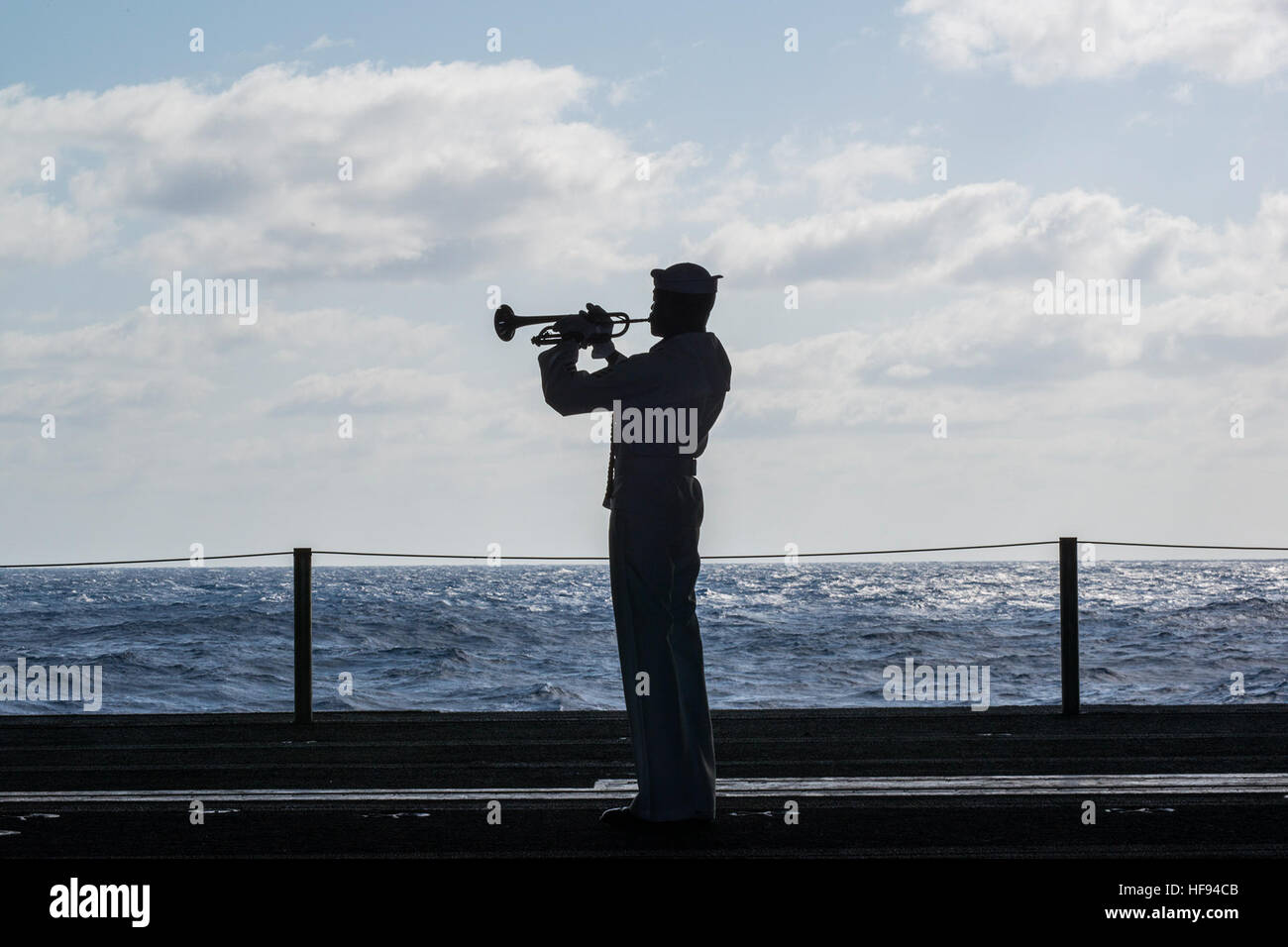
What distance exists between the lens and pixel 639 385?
4.73 meters

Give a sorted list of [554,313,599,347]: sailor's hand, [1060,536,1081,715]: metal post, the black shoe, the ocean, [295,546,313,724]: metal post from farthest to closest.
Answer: the ocean, [1060,536,1081,715]: metal post, [295,546,313,724]: metal post, the black shoe, [554,313,599,347]: sailor's hand

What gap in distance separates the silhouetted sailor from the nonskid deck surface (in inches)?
8.4

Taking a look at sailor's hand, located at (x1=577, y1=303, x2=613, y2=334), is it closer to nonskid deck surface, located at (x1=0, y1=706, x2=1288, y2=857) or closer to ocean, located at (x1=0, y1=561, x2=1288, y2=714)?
nonskid deck surface, located at (x1=0, y1=706, x2=1288, y2=857)

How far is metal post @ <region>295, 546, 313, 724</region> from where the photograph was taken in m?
8.90

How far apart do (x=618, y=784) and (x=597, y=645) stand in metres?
28.1

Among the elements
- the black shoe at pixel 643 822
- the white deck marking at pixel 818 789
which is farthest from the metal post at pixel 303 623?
→ the black shoe at pixel 643 822

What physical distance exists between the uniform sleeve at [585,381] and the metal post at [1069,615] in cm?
515

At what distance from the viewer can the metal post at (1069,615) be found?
9.05 metres

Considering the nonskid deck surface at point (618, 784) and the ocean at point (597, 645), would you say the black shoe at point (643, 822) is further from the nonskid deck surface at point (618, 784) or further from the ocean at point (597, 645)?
the ocean at point (597, 645)

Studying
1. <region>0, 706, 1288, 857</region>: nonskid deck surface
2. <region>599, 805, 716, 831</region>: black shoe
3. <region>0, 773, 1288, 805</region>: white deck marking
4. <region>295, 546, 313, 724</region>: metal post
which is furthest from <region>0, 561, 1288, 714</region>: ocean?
<region>599, 805, 716, 831</region>: black shoe

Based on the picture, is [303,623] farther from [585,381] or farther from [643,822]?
[585,381]

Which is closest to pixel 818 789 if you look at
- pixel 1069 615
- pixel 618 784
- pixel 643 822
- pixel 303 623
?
pixel 618 784
